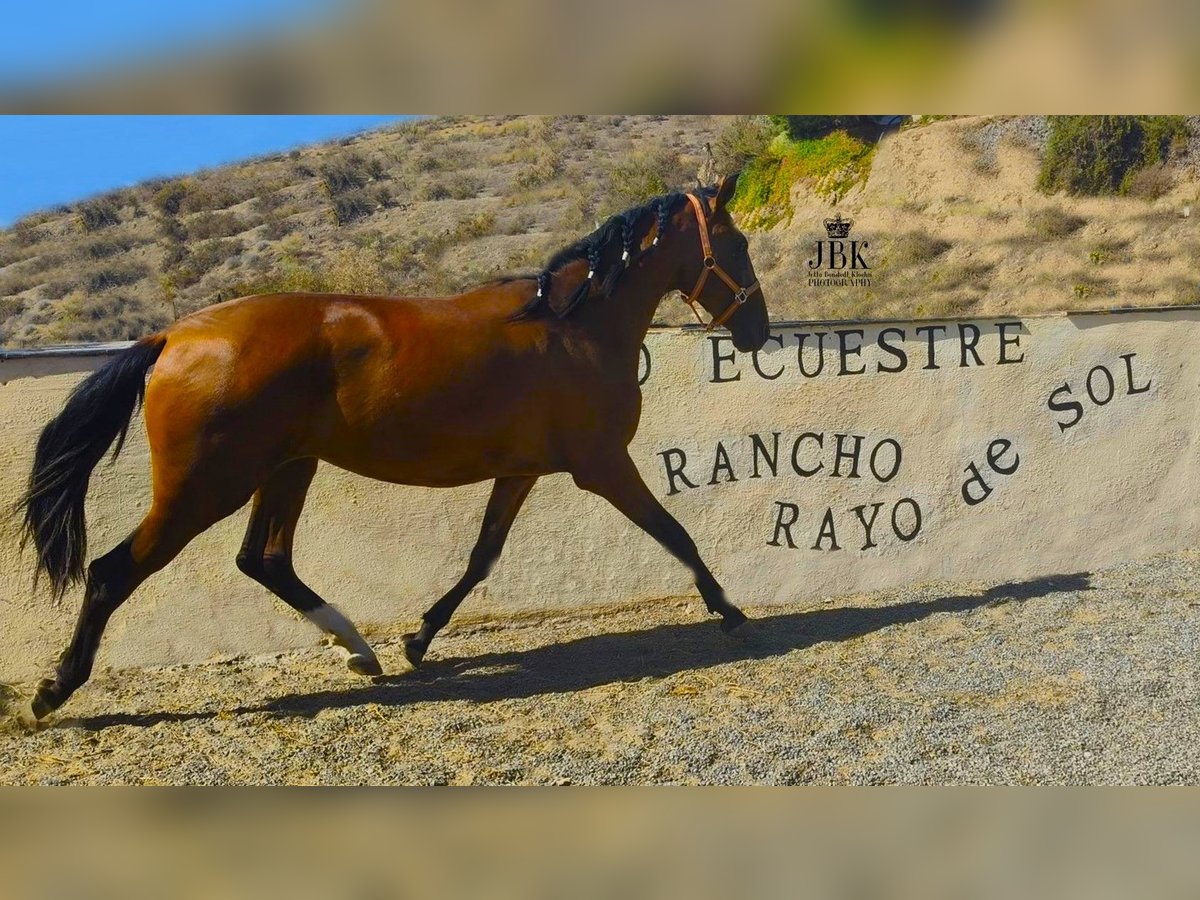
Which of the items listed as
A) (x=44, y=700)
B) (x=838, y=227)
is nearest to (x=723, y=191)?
(x=838, y=227)

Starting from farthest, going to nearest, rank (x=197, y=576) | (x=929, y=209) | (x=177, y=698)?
Result: (x=929, y=209)
(x=197, y=576)
(x=177, y=698)

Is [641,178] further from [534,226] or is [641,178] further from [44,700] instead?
[44,700]

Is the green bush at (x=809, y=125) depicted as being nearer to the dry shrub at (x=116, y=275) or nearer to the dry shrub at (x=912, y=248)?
the dry shrub at (x=912, y=248)

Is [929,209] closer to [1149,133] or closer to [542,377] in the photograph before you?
[1149,133]

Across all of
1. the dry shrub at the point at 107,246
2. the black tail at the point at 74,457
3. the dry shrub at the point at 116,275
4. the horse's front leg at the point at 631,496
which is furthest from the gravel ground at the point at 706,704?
the dry shrub at the point at 107,246

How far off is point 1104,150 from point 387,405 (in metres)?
4.53

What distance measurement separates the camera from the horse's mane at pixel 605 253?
524 centimetres

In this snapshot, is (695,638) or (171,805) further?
(695,638)

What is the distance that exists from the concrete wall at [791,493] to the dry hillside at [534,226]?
31cm

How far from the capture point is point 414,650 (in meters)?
5.30

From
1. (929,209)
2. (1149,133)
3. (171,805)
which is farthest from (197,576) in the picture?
(1149,133)
